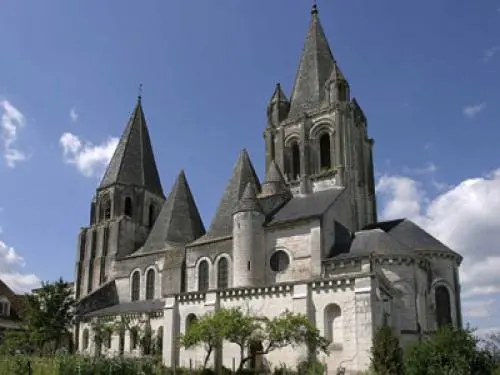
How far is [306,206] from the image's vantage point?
33.9 metres

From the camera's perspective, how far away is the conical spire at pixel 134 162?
4897cm

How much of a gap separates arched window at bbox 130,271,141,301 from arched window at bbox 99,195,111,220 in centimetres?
918

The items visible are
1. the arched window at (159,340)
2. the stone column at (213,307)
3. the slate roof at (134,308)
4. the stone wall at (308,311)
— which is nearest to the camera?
the stone wall at (308,311)

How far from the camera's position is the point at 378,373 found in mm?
20844

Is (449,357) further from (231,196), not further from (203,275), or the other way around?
(231,196)

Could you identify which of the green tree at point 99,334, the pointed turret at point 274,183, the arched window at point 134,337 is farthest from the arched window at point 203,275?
the pointed turret at point 274,183

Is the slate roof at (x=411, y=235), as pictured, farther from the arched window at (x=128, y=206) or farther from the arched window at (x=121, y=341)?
the arched window at (x=128, y=206)

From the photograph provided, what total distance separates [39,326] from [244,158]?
1835 cm

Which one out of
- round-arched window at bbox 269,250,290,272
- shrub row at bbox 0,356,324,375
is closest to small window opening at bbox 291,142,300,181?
round-arched window at bbox 269,250,290,272

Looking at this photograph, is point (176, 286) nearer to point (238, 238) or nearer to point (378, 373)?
point (238, 238)

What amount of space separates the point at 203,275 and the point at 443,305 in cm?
1471

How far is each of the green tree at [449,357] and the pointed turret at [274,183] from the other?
60.7 ft

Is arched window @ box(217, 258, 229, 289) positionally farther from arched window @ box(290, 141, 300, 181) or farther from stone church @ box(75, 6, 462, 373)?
arched window @ box(290, 141, 300, 181)

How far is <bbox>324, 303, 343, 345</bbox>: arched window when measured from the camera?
2445cm
